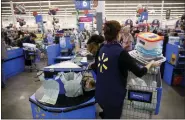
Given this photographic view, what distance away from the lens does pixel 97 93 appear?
183 cm

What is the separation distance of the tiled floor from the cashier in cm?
189

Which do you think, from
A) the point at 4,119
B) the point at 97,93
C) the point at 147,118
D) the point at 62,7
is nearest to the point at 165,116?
the point at 147,118

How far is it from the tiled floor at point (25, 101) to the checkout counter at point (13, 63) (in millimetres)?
538

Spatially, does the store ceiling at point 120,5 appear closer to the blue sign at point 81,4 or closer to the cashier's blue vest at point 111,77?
the blue sign at point 81,4

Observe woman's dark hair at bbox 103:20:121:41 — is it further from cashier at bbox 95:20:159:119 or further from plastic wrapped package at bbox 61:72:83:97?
plastic wrapped package at bbox 61:72:83:97

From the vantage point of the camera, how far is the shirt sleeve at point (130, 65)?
148 cm

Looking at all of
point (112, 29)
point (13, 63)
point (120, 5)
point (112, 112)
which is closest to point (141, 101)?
point (112, 112)

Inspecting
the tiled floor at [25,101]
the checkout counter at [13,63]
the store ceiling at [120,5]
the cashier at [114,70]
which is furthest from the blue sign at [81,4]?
the store ceiling at [120,5]

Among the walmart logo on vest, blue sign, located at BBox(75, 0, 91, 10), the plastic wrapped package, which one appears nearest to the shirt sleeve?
the walmart logo on vest

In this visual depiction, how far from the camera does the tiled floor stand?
3.26m

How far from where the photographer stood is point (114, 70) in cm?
158

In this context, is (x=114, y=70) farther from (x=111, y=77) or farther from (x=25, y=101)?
(x=25, y=101)

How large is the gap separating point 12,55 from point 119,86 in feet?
17.0

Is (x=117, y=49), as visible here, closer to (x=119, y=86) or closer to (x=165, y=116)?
(x=119, y=86)
